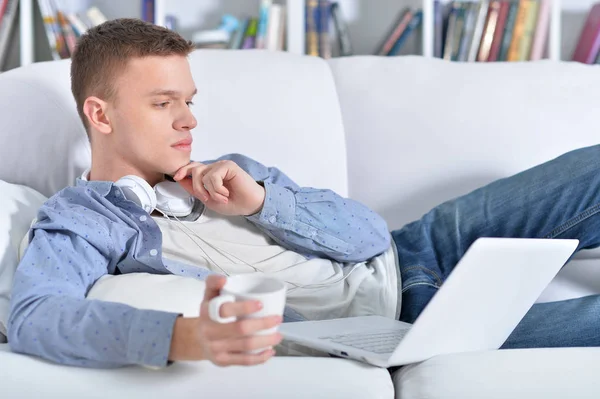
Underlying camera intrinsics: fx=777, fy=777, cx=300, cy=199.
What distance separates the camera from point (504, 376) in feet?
3.28

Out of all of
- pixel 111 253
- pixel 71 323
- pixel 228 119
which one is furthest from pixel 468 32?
pixel 71 323

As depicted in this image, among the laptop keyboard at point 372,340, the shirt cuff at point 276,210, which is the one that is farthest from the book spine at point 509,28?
the laptop keyboard at point 372,340

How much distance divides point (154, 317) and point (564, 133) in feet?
3.72

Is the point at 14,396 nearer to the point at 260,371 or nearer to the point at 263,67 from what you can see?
the point at 260,371

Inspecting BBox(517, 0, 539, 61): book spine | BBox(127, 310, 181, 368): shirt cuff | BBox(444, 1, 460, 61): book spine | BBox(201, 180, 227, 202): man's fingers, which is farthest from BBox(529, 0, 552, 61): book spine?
BBox(127, 310, 181, 368): shirt cuff

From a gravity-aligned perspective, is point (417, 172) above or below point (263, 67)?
below

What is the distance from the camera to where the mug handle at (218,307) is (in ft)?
2.66

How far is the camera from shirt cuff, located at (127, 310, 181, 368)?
0.94m

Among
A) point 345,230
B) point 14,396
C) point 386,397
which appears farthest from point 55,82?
A: point 386,397

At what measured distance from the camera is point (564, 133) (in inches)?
68.3

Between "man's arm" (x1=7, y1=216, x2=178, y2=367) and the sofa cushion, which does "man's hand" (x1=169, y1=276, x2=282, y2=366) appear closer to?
"man's arm" (x1=7, y1=216, x2=178, y2=367)

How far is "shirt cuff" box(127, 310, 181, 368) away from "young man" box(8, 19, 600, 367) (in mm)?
227

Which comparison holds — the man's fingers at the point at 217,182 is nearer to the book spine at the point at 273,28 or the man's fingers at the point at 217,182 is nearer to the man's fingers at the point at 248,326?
the man's fingers at the point at 248,326

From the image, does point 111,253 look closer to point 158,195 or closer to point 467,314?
point 158,195
